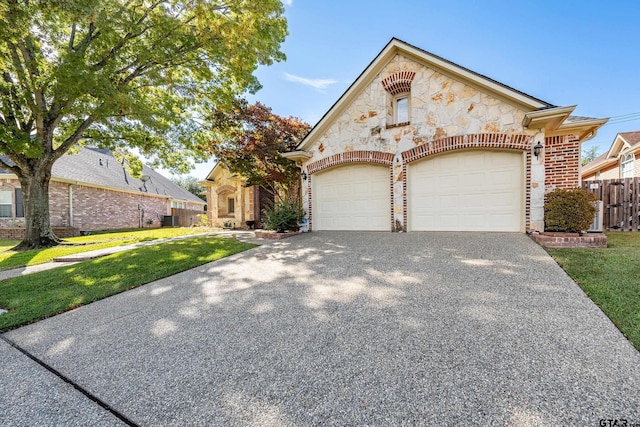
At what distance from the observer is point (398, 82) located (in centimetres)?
848

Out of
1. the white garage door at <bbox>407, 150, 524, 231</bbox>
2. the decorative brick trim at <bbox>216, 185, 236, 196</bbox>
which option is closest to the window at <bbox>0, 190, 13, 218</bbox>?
the decorative brick trim at <bbox>216, 185, 236, 196</bbox>

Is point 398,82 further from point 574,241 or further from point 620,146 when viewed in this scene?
point 620,146

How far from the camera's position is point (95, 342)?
2803mm

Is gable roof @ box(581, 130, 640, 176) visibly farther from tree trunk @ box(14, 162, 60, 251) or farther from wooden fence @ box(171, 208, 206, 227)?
wooden fence @ box(171, 208, 206, 227)

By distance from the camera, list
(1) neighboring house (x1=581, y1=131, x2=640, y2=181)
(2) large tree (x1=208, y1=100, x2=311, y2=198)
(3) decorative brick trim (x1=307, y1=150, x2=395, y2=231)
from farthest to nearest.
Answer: (1) neighboring house (x1=581, y1=131, x2=640, y2=181)
(2) large tree (x1=208, y1=100, x2=311, y2=198)
(3) decorative brick trim (x1=307, y1=150, x2=395, y2=231)

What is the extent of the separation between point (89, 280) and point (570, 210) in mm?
9890

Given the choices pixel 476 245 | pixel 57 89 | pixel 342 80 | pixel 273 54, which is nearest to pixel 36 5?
pixel 57 89

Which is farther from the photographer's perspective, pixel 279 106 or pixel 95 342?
pixel 279 106

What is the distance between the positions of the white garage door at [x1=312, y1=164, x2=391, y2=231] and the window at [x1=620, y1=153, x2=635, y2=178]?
13866 millimetres

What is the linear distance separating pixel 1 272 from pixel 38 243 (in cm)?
451

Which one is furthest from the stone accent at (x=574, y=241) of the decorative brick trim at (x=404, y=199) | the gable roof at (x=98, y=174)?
the gable roof at (x=98, y=174)

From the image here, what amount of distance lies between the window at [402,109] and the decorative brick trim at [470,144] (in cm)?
137

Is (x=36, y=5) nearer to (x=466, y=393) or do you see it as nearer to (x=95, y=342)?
(x=95, y=342)

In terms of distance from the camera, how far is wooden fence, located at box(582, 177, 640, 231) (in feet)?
28.6
